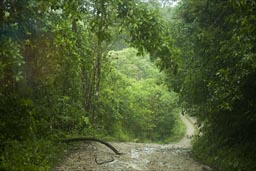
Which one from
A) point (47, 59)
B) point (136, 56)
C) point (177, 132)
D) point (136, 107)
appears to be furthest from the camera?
point (177, 132)

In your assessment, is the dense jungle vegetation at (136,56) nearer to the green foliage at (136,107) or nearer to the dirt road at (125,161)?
the dirt road at (125,161)

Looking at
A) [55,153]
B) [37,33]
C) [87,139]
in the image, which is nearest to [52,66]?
[37,33]

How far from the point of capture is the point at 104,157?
11406 millimetres

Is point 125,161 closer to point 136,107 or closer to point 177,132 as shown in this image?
point 136,107

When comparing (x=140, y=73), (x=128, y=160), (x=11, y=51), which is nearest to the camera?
(x=11, y=51)

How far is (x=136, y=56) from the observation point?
12484 millimetres

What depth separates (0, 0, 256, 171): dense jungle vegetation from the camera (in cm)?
608

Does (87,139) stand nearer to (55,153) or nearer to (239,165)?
(55,153)

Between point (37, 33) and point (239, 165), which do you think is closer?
point (239, 165)

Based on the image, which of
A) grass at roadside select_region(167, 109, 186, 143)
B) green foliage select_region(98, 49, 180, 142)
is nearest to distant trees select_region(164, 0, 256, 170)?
green foliage select_region(98, 49, 180, 142)

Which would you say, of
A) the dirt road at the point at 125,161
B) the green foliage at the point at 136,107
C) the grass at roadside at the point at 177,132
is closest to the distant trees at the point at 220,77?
the dirt road at the point at 125,161

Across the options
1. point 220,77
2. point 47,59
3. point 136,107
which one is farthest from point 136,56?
point 136,107

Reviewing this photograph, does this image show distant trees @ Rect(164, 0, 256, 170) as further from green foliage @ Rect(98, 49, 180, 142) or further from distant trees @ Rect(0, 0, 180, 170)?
green foliage @ Rect(98, 49, 180, 142)

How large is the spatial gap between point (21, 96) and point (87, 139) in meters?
3.18
